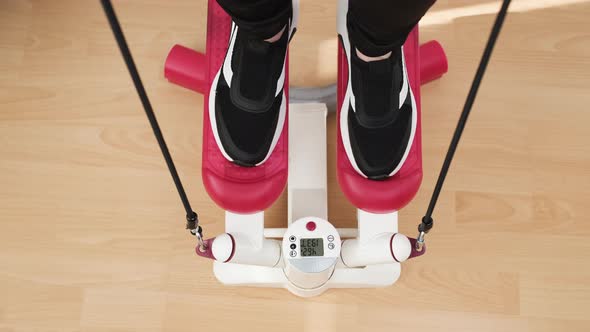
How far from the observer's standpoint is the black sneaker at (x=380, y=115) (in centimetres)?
83

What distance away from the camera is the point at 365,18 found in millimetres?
725

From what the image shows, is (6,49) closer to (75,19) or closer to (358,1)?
(75,19)

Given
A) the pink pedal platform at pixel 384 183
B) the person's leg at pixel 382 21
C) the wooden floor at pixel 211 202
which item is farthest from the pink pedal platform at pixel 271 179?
the wooden floor at pixel 211 202

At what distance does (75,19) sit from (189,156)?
423mm

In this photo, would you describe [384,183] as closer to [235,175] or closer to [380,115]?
[380,115]

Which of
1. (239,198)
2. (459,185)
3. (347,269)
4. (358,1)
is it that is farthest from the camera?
(459,185)

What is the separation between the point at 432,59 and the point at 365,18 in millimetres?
430

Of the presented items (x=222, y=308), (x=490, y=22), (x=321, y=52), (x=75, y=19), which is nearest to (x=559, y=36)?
(x=490, y=22)

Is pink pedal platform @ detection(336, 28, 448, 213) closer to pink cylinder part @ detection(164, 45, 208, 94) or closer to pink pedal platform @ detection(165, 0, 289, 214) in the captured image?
pink pedal platform @ detection(165, 0, 289, 214)

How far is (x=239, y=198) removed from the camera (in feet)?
2.80

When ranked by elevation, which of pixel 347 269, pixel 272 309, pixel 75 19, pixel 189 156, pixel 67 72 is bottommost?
pixel 272 309

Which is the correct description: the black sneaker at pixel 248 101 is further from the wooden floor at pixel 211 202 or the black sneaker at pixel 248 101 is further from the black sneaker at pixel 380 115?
the wooden floor at pixel 211 202

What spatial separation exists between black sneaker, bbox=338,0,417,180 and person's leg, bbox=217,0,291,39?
4.5 inches

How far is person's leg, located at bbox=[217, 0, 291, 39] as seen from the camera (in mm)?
714
